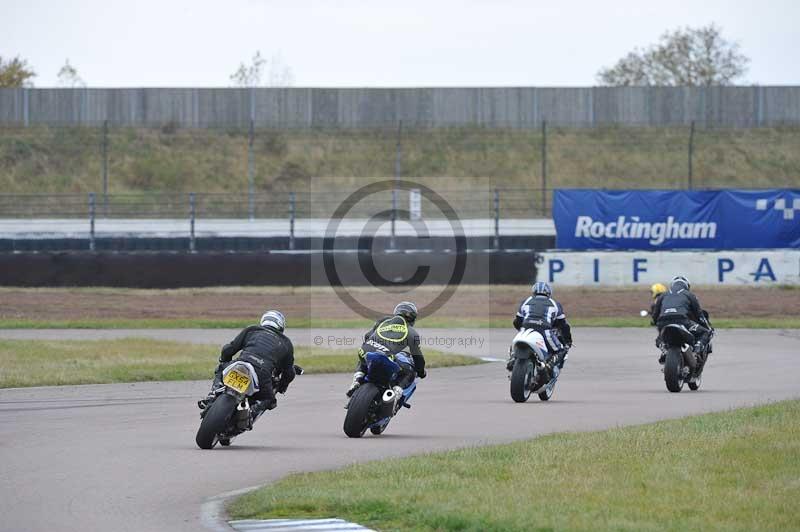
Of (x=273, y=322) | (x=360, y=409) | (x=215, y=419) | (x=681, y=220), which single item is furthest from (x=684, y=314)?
(x=681, y=220)

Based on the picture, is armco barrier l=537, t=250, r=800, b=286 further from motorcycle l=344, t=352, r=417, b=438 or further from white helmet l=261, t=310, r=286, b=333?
white helmet l=261, t=310, r=286, b=333

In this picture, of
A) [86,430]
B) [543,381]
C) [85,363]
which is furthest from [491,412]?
[85,363]

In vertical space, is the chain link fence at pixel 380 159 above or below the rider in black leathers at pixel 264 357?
A: above

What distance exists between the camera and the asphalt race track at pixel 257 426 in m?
9.55

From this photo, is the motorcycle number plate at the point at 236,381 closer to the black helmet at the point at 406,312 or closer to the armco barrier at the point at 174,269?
A: the black helmet at the point at 406,312

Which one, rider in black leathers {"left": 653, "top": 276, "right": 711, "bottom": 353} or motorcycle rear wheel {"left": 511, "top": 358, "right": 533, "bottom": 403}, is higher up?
rider in black leathers {"left": 653, "top": 276, "right": 711, "bottom": 353}

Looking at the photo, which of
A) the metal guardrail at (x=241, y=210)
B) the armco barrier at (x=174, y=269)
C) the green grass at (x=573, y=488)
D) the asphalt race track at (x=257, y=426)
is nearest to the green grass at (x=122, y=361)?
the asphalt race track at (x=257, y=426)

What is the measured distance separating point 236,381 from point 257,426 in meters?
2.21

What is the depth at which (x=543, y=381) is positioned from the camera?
1669cm

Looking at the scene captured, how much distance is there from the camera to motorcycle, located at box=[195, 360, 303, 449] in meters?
12.1

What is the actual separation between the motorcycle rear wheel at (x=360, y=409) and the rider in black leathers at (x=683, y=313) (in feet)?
19.0

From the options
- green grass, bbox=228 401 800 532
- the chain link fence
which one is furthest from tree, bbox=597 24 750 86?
green grass, bbox=228 401 800 532

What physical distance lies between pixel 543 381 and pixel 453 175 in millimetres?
35354

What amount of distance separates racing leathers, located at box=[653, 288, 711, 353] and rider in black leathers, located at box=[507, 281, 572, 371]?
4.83 ft
